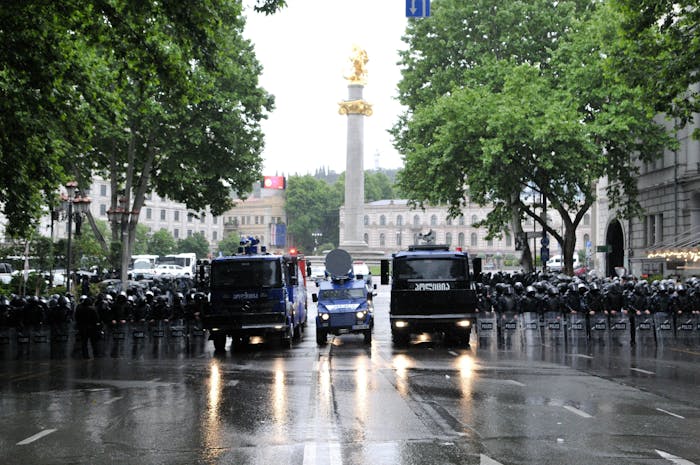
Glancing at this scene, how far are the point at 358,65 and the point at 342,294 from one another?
54823mm

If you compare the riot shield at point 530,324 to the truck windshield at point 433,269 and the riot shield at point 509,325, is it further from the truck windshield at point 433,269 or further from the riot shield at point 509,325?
the truck windshield at point 433,269

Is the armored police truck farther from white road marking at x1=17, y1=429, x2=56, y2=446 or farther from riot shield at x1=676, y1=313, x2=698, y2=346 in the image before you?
white road marking at x1=17, y1=429, x2=56, y2=446

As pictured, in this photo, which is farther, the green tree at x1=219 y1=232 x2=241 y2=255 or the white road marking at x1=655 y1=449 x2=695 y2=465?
the green tree at x1=219 y1=232 x2=241 y2=255

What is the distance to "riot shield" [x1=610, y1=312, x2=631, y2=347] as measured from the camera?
2555 centimetres

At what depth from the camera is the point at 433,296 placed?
24828 mm

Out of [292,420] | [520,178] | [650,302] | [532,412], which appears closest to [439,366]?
[532,412]

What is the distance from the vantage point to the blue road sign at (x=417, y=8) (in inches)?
1254

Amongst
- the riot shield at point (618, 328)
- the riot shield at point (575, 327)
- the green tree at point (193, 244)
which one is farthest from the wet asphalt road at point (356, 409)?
the green tree at point (193, 244)

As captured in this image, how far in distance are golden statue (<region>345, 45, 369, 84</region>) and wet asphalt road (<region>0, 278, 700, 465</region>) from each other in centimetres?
5813

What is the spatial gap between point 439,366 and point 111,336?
11367 mm

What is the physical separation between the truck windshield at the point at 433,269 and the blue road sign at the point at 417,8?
10.6 m

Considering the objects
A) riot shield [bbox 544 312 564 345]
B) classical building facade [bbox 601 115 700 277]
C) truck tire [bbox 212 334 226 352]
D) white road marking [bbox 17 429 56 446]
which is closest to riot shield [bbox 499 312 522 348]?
riot shield [bbox 544 312 564 345]

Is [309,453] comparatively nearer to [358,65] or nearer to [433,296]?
[433,296]

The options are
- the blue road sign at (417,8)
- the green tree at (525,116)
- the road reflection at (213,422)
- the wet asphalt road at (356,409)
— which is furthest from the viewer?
the green tree at (525,116)
